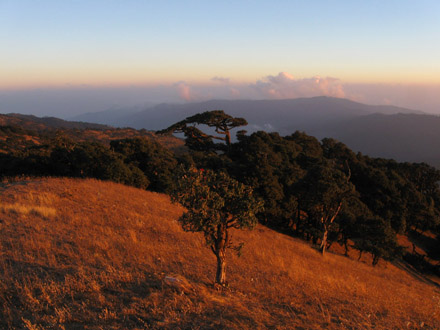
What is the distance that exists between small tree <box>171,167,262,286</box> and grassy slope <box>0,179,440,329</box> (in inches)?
64.4

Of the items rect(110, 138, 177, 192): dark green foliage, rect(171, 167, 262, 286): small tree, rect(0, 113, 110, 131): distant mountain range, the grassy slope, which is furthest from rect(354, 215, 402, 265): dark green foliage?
rect(0, 113, 110, 131): distant mountain range

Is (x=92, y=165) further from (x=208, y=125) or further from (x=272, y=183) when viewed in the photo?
(x=208, y=125)

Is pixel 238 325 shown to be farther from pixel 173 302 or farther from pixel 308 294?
pixel 308 294

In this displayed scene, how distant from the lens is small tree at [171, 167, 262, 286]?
268 inches

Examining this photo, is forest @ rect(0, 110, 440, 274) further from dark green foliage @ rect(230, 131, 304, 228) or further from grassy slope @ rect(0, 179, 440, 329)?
grassy slope @ rect(0, 179, 440, 329)

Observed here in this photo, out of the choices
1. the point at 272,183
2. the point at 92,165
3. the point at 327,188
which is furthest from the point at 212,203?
the point at 92,165

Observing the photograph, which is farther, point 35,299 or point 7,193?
point 7,193

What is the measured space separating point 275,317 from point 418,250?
119ft

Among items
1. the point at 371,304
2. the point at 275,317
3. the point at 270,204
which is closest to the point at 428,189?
the point at 270,204

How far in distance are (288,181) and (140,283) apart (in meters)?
22.6

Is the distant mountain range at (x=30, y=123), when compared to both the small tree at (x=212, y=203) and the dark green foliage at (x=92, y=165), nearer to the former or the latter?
the dark green foliage at (x=92, y=165)

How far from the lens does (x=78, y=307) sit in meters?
5.18

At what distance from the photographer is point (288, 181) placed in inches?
1069

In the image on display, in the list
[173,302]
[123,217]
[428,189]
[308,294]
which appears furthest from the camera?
[428,189]
